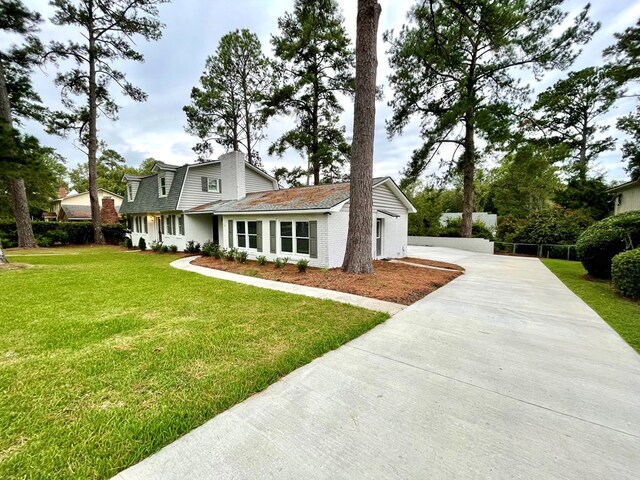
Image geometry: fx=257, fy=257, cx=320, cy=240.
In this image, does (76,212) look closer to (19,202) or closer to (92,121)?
(92,121)

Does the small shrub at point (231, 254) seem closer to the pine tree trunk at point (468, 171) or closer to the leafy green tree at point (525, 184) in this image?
the pine tree trunk at point (468, 171)

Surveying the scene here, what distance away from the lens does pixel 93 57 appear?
1667cm

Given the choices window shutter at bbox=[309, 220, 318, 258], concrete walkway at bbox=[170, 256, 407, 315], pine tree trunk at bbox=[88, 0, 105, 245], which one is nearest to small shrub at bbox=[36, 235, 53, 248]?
pine tree trunk at bbox=[88, 0, 105, 245]

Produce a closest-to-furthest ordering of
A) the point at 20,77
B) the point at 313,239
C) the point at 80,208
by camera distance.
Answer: the point at 313,239
the point at 20,77
the point at 80,208

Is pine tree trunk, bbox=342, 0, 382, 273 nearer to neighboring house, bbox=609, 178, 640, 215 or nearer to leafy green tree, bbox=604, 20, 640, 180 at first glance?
leafy green tree, bbox=604, 20, 640, 180

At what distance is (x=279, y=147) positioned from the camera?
19250 millimetres

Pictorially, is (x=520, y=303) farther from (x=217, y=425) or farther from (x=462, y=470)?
(x=217, y=425)

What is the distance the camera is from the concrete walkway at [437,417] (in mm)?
1784

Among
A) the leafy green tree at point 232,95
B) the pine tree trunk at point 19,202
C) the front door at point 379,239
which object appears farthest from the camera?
the leafy green tree at point 232,95

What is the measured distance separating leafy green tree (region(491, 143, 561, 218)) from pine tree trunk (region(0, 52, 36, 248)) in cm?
2863

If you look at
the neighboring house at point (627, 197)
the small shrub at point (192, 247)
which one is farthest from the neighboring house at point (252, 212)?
the neighboring house at point (627, 197)

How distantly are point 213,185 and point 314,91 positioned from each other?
9.85 meters

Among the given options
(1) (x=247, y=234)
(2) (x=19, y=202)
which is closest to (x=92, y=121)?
(2) (x=19, y=202)

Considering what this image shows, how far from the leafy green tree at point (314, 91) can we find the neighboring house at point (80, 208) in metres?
20.3
